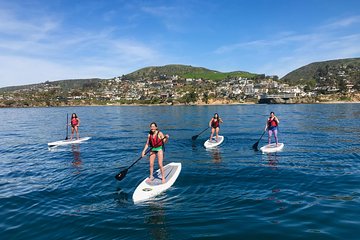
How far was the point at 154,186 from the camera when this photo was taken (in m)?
13.0

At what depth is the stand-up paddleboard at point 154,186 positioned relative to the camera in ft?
40.0

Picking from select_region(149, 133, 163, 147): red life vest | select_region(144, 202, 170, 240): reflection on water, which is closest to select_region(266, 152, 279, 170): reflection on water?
select_region(149, 133, 163, 147): red life vest

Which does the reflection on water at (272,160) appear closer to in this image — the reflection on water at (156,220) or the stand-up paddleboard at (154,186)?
the stand-up paddleboard at (154,186)

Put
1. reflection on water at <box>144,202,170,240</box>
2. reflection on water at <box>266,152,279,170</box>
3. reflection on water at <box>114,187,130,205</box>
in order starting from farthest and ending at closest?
1. reflection on water at <box>266,152,279,170</box>
2. reflection on water at <box>114,187,130,205</box>
3. reflection on water at <box>144,202,170,240</box>

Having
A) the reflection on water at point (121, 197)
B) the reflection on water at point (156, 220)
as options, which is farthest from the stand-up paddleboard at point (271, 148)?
the reflection on water at point (156, 220)

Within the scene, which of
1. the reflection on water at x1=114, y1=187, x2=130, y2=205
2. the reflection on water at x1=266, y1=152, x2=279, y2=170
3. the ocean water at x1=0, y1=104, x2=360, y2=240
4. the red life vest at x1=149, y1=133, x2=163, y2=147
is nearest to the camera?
the ocean water at x1=0, y1=104, x2=360, y2=240

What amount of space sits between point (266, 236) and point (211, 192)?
4243mm

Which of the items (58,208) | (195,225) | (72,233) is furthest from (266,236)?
(58,208)

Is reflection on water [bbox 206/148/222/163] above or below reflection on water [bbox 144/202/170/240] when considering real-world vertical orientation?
below

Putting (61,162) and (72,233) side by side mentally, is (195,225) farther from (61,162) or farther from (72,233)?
(61,162)

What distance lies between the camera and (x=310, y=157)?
1995 centimetres

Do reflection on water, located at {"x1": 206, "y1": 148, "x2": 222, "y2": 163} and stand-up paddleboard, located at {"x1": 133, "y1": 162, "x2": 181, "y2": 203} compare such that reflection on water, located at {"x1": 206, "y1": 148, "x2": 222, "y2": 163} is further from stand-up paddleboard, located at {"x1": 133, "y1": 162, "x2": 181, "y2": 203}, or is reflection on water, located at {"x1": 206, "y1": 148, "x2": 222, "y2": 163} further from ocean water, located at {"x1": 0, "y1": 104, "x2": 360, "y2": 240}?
stand-up paddleboard, located at {"x1": 133, "y1": 162, "x2": 181, "y2": 203}

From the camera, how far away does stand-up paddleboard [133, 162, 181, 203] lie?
1219 centimetres

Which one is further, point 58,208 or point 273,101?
point 273,101
